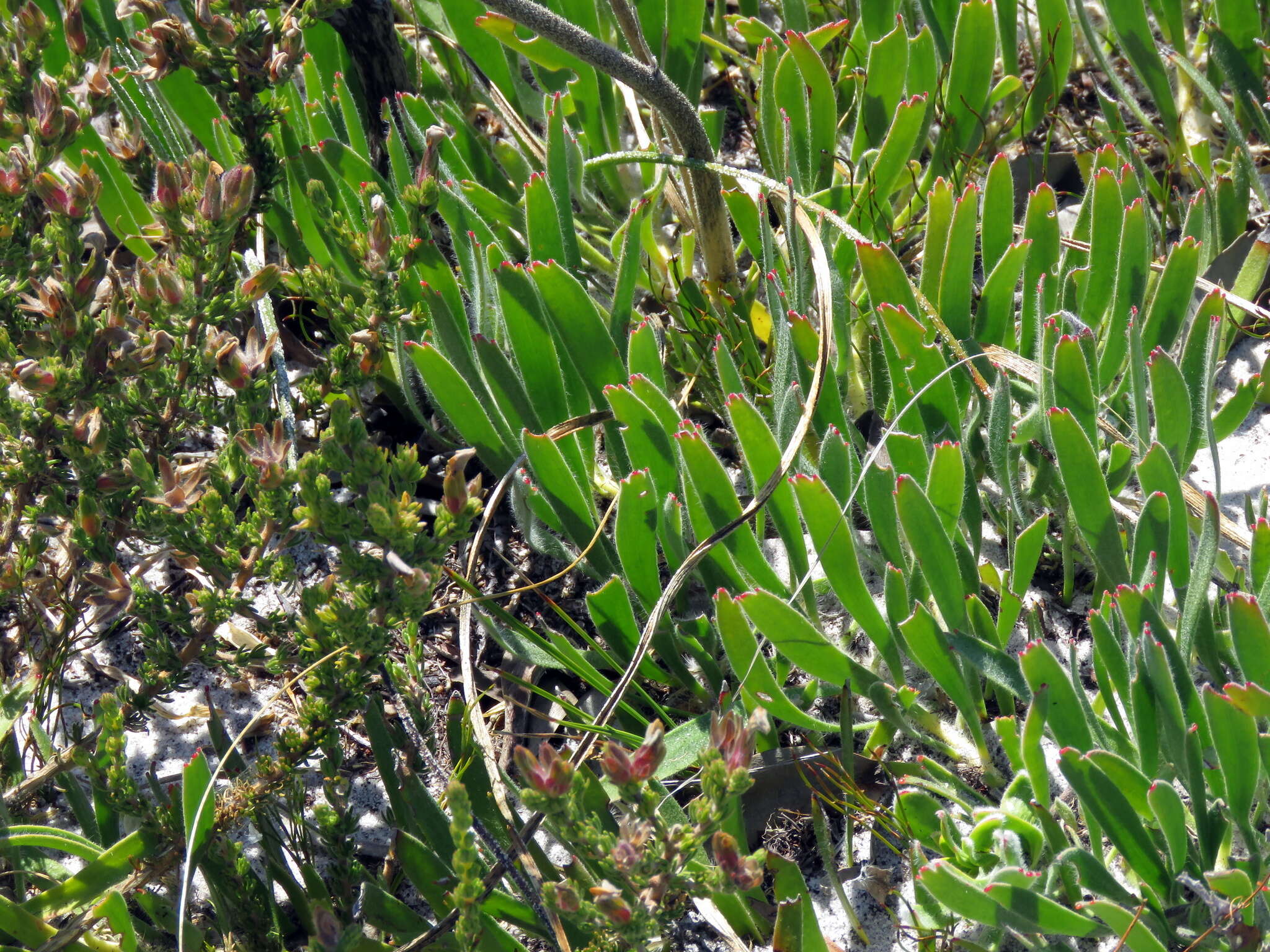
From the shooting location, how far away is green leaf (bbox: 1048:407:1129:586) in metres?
1.17

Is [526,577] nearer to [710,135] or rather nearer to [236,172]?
[236,172]

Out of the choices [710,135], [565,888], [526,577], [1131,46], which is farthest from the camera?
[710,135]

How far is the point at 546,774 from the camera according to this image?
92 cm

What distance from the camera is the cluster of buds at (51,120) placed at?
1351 millimetres

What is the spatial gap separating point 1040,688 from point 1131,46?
126cm

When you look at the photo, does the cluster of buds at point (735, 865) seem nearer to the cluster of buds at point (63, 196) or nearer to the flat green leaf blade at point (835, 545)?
the flat green leaf blade at point (835, 545)

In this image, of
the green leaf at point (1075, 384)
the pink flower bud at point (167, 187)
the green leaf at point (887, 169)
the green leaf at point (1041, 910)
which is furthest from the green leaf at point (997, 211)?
the pink flower bud at point (167, 187)

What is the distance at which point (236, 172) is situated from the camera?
1.27m


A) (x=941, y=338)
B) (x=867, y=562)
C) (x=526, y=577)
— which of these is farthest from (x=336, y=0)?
(x=867, y=562)

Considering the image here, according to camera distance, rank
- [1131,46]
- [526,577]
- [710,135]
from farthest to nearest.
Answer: [710,135], [1131,46], [526,577]

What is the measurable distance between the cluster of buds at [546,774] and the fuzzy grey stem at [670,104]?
2.92 feet

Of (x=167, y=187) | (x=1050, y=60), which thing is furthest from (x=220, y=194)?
(x=1050, y=60)

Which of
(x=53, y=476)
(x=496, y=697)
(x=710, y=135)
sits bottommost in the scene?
(x=496, y=697)

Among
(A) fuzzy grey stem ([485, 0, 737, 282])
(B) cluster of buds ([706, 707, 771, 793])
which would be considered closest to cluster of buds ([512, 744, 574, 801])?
(B) cluster of buds ([706, 707, 771, 793])
